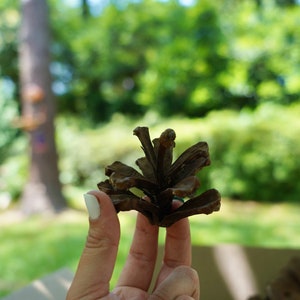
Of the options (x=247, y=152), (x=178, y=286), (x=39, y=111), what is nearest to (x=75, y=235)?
(x=39, y=111)

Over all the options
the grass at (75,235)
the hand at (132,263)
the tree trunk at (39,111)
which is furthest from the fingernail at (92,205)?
the tree trunk at (39,111)

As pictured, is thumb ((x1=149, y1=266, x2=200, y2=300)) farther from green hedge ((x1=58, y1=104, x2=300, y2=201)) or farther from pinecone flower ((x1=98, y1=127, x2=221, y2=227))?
green hedge ((x1=58, y1=104, x2=300, y2=201))

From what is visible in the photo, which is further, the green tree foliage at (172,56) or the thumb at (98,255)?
the green tree foliage at (172,56)

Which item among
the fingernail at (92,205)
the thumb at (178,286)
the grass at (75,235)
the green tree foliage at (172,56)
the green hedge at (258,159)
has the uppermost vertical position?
the green tree foliage at (172,56)

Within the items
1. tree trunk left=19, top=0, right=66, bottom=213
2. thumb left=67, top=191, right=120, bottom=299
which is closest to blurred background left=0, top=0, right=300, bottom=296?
tree trunk left=19, top=0, right=66, bottom=213

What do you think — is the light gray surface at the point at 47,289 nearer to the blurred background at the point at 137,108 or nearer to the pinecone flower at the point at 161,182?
the pinecone flower at the point at 161,182

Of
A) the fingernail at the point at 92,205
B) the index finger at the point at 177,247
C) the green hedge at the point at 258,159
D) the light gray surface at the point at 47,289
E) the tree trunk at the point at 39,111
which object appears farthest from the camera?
the green hedge at the point at 258,159

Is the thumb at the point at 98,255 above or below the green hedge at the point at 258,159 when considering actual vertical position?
below

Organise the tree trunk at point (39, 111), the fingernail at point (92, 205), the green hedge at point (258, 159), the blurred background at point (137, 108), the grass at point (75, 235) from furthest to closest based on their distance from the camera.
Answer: the green hedge at point (258, 159) < the tree trunk at point (39, 111) < the blurred background at point (137, 108) < the grass at point (75, 235) < the fingernail at point (92, 205)

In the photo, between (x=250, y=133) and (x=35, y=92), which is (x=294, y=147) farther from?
(x=35, y=92)
